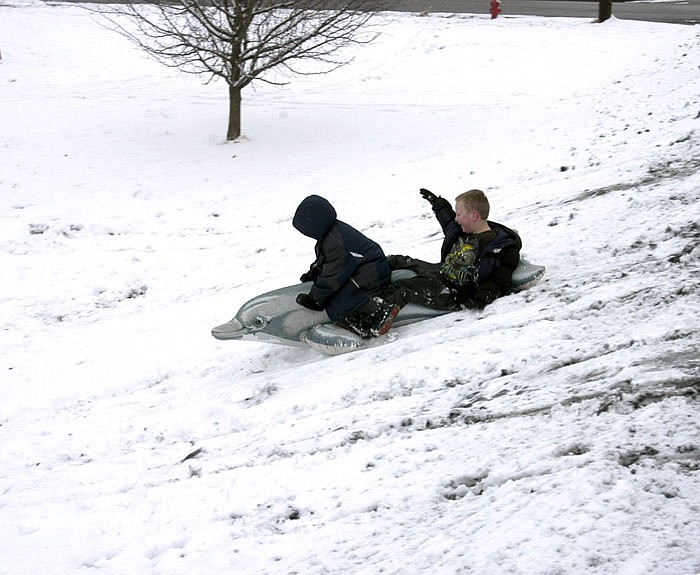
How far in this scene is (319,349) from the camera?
6125 millimetres

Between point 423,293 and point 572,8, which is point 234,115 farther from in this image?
point 572,8

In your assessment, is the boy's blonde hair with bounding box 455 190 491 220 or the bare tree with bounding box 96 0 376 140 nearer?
the boy's blonde hair with bounding box 455 190 491 220

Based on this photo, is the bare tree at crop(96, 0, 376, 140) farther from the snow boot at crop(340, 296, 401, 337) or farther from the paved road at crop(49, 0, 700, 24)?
the snow boot at crop(340, 296, 401, 337)

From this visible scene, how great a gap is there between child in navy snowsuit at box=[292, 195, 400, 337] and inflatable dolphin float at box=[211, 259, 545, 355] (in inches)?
4.5

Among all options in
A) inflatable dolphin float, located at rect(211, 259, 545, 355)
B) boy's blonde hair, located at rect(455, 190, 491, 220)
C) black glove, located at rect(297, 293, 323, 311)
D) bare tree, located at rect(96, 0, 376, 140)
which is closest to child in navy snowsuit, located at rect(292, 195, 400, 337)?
black glove, located at rect(297, 293, 323, 311)

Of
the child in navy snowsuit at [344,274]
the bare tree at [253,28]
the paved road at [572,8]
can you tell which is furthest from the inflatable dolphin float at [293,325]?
the paved road at [572,8]

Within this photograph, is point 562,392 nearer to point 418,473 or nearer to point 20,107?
point 418,473

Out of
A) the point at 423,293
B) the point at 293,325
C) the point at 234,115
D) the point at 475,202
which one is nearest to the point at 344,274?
the point at 293,325

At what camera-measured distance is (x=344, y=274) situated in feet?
19.4

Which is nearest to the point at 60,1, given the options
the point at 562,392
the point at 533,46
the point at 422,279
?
the point at 533,46

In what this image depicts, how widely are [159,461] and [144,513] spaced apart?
2.30 ft

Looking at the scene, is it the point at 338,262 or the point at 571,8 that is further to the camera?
the point at 571,8

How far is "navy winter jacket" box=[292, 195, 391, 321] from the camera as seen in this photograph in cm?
582

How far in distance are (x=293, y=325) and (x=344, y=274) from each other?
2.25 ft
